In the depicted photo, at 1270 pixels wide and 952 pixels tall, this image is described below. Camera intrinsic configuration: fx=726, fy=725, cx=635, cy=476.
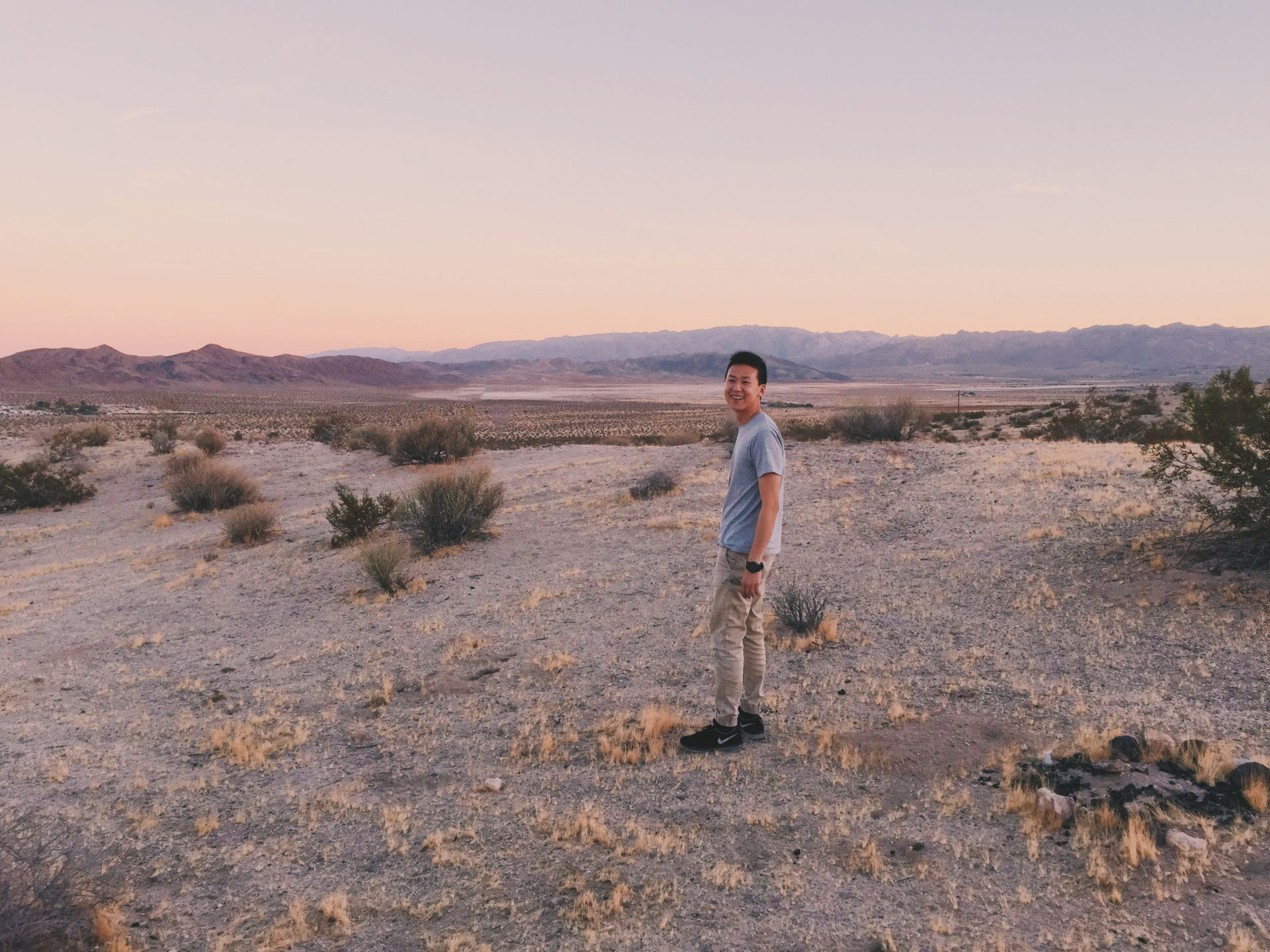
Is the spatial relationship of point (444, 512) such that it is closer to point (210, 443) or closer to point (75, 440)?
point (210, 443)

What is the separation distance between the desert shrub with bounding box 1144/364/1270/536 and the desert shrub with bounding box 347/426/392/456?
19311 millimetres

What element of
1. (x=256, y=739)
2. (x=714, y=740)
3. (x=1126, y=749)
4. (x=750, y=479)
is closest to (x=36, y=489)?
(x=256, y=739)

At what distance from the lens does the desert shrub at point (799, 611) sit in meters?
6.70

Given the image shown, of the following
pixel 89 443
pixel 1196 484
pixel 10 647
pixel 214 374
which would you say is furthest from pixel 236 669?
pixel 214 374

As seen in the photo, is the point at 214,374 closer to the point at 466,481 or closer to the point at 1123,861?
the point at 466,481

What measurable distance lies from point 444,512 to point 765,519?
819 cm

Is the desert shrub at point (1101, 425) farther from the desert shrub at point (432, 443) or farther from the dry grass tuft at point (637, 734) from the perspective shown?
the dry grass tuft at point (637, 734)

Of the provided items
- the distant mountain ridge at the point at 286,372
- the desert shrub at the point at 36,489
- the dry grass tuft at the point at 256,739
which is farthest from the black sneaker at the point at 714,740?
the distant mountain ridge at the point at 286,372

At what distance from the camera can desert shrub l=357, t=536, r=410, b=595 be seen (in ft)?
30.1

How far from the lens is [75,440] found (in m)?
24.3

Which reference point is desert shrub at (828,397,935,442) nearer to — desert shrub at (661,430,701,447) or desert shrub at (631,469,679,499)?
desert shrub at (661,430,701,447)

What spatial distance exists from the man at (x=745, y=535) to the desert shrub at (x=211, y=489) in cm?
1439

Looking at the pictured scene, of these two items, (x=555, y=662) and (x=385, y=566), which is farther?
(x=385, y=566)

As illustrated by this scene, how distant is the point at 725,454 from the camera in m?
17.1
